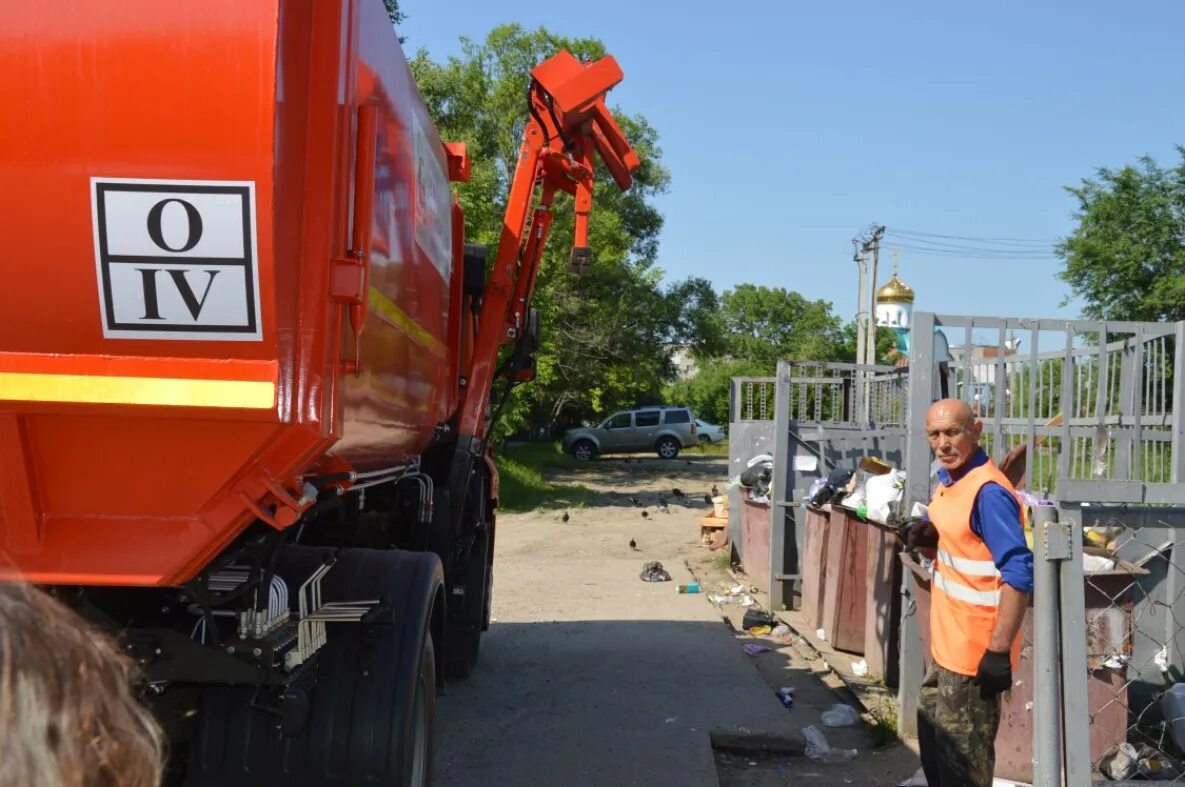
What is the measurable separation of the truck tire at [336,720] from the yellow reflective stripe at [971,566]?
2016 mm

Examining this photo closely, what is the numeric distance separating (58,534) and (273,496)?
564 mm

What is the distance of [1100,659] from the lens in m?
4.72

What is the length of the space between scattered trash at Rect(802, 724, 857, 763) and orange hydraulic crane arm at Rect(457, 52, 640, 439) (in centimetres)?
256

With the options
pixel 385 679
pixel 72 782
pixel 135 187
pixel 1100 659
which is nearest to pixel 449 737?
pixel 385 679

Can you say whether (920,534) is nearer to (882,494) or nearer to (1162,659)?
(1162,659)

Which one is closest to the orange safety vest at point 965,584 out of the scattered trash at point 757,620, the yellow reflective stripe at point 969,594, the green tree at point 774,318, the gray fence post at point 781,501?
the yellow reflective stripe at point 969,594

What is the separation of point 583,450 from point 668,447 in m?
2.93

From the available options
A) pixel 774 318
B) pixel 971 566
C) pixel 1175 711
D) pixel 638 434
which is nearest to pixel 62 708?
pixel 971 566

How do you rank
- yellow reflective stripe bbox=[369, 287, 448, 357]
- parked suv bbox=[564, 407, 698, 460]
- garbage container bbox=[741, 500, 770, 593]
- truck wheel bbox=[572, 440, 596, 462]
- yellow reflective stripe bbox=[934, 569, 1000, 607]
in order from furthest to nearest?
1. parked suv bbox=[564, 407, 698, 460]
2. truck wheel bbox=[572, 440, 596, 462]
3. garbage container bbox=[741, 500, 770, 593]
4. yellow reflective stripe bbox=[934, 569, 1000, 607]
5. yellow reflective stripe bbox=[369, 287, 448, 357]

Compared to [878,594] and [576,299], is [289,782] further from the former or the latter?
[576,299]

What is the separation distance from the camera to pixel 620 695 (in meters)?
6.68

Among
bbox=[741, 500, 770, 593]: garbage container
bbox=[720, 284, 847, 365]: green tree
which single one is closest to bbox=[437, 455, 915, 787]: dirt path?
bbox=[741, 500, 770, 593]: garbage container

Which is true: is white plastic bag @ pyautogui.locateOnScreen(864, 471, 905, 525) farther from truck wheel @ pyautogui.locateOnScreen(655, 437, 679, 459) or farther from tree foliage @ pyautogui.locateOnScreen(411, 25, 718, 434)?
truck wheel @ pyautogui.locateOnScreen(655, 437, 679, 459)

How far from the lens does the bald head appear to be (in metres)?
3.90
